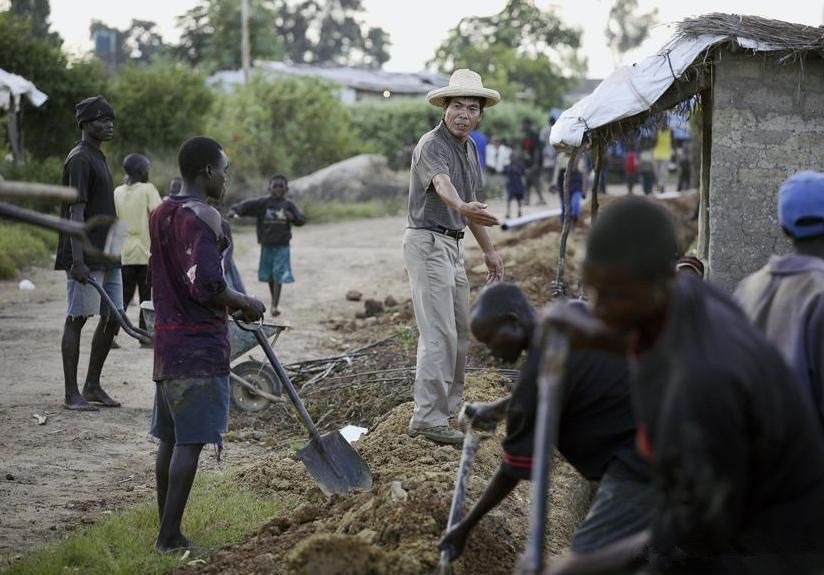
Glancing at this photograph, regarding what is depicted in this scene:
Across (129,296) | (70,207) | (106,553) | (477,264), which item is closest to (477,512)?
(106,553)

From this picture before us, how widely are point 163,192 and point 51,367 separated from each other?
45.0 ft

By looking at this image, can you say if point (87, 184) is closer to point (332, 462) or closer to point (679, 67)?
point (332, 462)

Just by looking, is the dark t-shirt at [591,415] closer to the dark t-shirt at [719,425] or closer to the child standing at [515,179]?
the dark t-shirt at [719,425]

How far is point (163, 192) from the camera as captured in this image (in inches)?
909

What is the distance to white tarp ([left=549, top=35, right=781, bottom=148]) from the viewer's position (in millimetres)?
8094

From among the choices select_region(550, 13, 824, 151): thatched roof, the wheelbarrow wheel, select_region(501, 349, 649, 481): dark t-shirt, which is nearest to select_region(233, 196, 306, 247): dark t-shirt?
the wheelbarrow wheel

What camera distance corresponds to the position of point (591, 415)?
366cm

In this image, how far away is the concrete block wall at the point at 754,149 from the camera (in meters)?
8.36

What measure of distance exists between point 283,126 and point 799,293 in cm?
2751

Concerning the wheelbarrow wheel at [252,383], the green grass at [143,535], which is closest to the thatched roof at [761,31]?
the wheelbarrow wheel at [252,383]

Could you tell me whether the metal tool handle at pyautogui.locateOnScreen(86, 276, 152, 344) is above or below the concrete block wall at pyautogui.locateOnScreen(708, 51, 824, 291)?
below

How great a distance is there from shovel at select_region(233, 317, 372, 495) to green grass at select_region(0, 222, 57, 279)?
10551mm

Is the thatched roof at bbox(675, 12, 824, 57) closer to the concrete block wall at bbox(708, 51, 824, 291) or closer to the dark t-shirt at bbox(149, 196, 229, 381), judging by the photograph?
the concrete block wall at bbox(708, 51, 824, 291)

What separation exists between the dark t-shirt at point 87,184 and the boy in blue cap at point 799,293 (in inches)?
216
